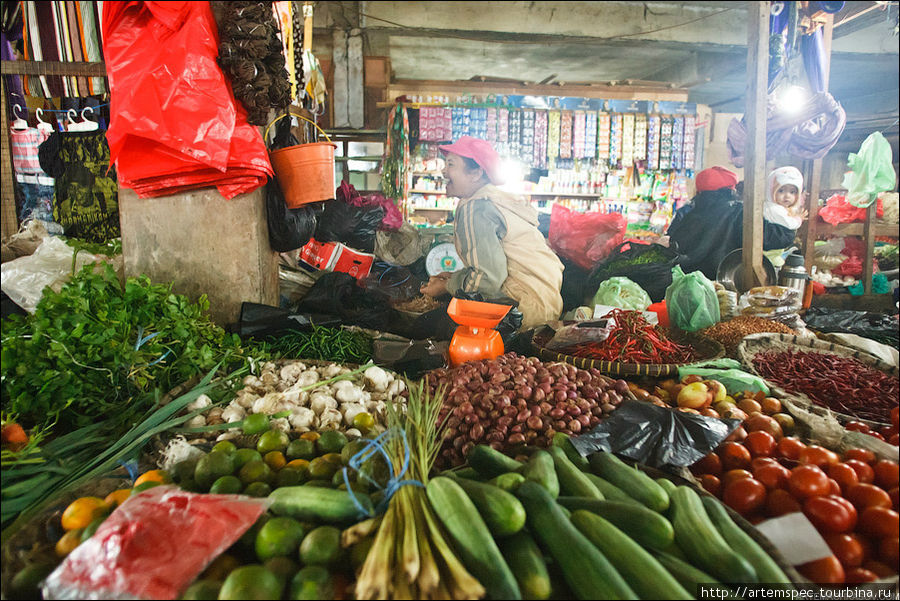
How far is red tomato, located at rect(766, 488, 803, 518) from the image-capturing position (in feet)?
4.39

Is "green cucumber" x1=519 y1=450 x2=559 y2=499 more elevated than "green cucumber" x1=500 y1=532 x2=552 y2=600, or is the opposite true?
"green cucumber" x1=519 y1=450 x2=559 y2=499

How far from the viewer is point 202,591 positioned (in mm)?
960

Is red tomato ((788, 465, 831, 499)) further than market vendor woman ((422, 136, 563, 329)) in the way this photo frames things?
No

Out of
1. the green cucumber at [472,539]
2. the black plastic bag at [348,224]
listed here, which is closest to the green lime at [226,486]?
the green cucumber at [472,539]

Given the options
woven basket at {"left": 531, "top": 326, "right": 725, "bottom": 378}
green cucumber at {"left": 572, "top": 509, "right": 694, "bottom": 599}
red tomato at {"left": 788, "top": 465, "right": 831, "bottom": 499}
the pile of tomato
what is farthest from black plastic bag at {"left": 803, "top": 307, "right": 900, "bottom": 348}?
green cucumber at {"left": 572, "top": 509, "right": 694, "bottom": 599}

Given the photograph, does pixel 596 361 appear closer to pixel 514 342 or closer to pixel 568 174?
pixel 514 342

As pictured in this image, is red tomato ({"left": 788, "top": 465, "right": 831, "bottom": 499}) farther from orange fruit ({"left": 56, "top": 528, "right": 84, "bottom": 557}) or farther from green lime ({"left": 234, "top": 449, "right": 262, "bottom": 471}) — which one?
orange fruit ({"left": 56, "top": 528, "right": 84, "bottom": 557})

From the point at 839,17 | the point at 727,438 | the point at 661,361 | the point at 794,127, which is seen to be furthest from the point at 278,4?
the point at 839,17

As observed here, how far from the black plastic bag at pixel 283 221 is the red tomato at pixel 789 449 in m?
2.75

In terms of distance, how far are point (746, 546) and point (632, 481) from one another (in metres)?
0.29

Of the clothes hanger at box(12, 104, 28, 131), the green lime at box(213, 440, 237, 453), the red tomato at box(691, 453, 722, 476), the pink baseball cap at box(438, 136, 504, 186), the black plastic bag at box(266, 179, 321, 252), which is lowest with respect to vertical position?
the red tomato at box(691, 453, 722, 476)

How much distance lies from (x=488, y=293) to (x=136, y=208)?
90.2 inches

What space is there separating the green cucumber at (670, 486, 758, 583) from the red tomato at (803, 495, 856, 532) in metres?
0.35

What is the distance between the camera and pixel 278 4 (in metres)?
3.07
